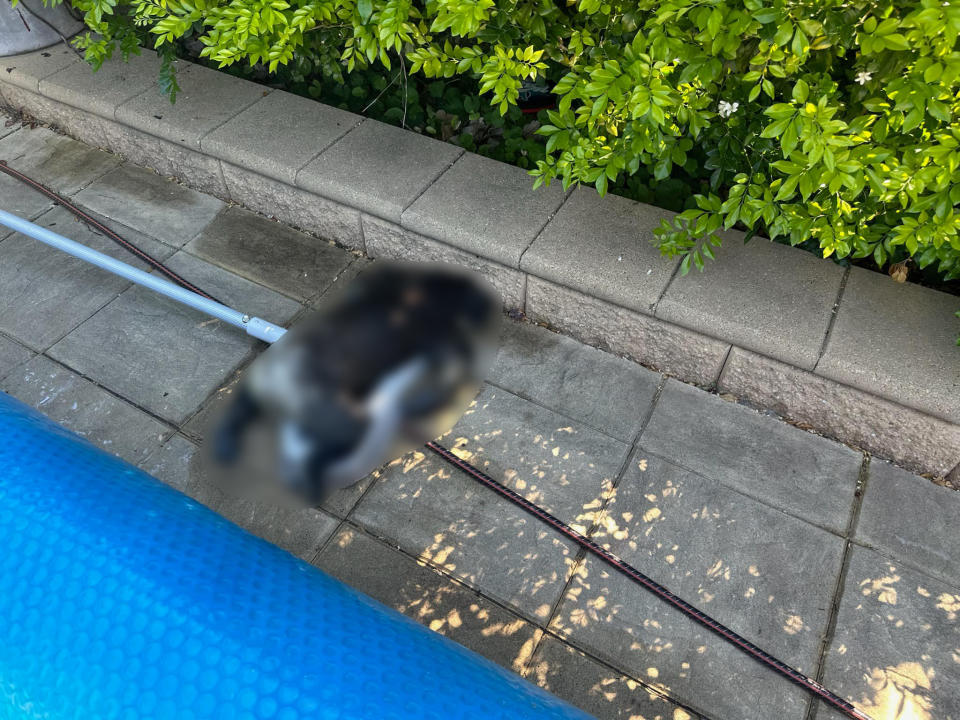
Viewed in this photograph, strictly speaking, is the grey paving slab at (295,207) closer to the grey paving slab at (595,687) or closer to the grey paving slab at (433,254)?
the grey paving slab at (433,254)

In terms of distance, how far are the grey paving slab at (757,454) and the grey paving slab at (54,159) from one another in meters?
4.17

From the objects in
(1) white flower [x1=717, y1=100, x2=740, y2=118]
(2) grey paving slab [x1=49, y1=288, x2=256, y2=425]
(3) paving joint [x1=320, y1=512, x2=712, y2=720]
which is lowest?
(3) paving joint [x1=320, y1=512, x2=712, y2=720]

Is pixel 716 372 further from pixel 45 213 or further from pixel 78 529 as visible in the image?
pixel 45 213

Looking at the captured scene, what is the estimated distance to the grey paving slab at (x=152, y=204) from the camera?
4.27 m

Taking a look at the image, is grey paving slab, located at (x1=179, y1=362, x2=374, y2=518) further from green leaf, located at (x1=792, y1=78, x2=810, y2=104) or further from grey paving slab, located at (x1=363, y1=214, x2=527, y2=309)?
green leaf, located at (x1=792, y1=78, x2=810, y2=104)

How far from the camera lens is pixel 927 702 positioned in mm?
2459

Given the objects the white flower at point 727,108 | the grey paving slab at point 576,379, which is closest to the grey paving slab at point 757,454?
the grey paving slab at point 576,379

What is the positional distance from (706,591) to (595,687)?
0.62m

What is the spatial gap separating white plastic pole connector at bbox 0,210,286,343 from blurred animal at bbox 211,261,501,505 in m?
0.25

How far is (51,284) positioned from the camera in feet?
12.8

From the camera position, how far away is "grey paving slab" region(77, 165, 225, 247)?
168 inches

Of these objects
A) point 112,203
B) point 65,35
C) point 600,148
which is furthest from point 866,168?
point 65,35

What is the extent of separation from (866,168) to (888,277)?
1087mm

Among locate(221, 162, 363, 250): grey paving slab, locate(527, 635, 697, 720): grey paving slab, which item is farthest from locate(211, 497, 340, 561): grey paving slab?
locate(221, 162, 363, 250): grey paving slab
